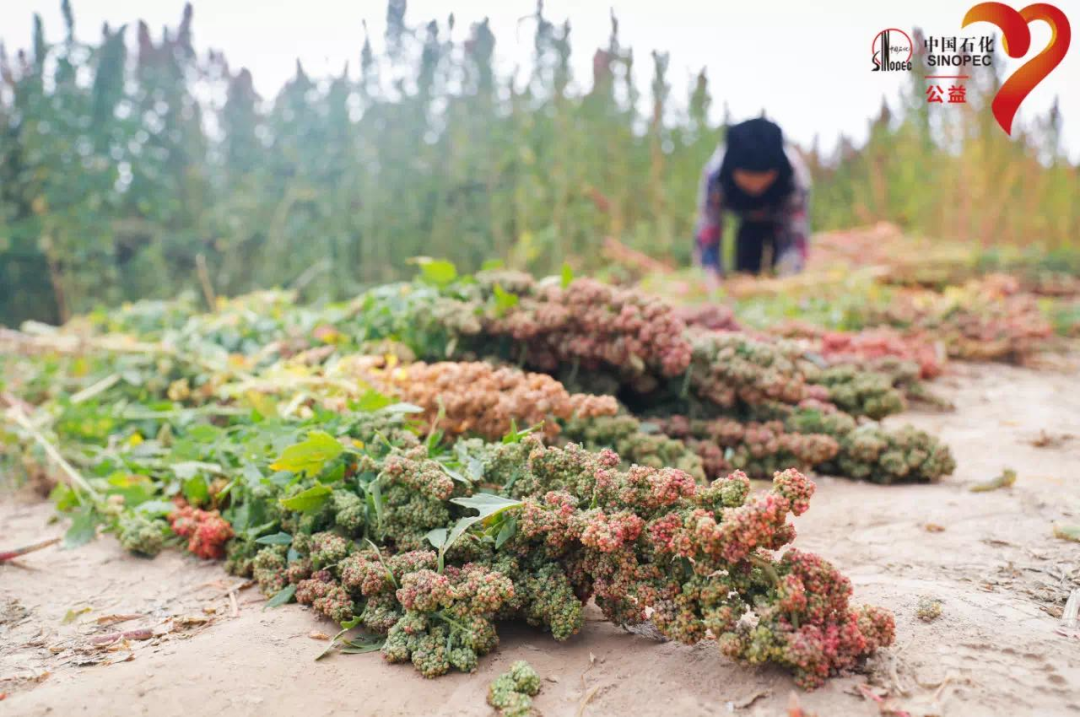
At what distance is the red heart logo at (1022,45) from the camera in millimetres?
3248

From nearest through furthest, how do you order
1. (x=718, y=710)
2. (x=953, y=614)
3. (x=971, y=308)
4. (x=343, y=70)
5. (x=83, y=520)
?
1. (x=718, y=710)
2. (x=953, y=614)
3. (x=83, y=520)
4. (x=971, y=308)
5. (x=343, y=70)

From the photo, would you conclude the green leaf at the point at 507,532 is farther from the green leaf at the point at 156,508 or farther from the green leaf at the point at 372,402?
the green leaf at the point at 156,508

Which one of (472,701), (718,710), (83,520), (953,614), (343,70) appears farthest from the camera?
(343,70)

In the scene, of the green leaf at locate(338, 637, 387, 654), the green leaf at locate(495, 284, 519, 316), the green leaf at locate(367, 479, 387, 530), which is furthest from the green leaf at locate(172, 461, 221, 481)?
the green leaf at locate(495, 284, 519, 316)

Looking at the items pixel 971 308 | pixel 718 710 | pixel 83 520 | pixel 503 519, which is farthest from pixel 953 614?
pixel 971 308

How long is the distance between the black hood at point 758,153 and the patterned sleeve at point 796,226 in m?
0.11

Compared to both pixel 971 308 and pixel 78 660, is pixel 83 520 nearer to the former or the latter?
pixel 78 660

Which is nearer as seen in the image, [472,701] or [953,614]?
[472,701]

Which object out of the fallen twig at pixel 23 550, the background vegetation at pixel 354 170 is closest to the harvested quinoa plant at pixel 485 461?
the fallen twig at pixel 23 550

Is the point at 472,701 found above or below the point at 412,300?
below

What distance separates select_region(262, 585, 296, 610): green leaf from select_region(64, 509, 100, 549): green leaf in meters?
0.96

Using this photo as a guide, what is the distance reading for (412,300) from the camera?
3059 mm

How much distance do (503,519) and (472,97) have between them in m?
8.93

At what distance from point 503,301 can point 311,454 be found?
109 centimetres
